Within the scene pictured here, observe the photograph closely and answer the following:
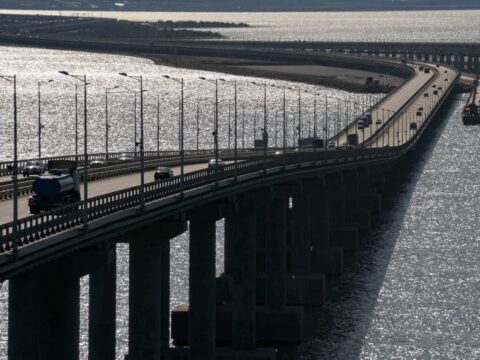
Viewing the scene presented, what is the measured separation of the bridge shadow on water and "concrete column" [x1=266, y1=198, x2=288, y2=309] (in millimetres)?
2462

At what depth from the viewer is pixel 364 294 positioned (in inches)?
4284

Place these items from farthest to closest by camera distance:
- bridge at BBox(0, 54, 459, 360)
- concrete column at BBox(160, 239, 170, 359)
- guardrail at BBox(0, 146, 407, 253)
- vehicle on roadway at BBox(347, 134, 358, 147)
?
vehicle on roadway at BBox(347, 134, 358, 147) < concrete column at BBox(160, 239, 170, 359) < bridge at BBox(0, 54, 459, 360) < guardrail at BBox(0, 146, 407, 253)

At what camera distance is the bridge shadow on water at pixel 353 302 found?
307 feet

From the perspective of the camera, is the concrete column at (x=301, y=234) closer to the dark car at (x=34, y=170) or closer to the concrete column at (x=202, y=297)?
the dark car at (x=34, y=170)

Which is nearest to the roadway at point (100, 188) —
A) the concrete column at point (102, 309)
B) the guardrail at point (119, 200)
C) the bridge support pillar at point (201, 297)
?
the guardrail at point (119, 200)

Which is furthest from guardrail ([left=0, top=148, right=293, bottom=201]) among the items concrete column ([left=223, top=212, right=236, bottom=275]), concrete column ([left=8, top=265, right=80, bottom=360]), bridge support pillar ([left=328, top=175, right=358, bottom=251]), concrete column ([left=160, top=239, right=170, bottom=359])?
concrete column ([left=8, top=265, right=80, bottom=360])

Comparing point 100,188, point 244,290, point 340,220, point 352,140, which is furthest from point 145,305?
point 352,140

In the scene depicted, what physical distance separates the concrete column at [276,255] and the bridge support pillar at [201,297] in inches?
545

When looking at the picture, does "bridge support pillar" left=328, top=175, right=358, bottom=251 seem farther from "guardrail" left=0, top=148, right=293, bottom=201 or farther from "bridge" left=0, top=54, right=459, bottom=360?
"guardrail" left=0, top=148, right=293, bottom=201

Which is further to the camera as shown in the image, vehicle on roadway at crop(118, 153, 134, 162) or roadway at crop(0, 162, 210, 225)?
vehicle on roadway at crop(118, 153, 134, 162)

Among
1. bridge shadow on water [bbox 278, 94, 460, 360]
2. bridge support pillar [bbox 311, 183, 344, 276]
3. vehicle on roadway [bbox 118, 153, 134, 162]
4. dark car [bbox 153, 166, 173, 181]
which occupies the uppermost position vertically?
dark car [bbox 153, 166, 173, 181]

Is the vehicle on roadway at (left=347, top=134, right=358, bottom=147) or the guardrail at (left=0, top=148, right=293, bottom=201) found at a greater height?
the guardrail at (left=0, top=148, right=293, bottom=201)

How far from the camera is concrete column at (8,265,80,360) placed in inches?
2356

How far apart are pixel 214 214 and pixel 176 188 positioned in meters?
7.36
